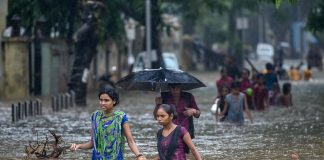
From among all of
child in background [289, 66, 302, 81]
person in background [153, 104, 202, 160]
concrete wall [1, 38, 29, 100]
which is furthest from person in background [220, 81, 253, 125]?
child in background [289, 66, 302, 81]

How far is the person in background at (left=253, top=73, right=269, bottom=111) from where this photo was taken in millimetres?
26766

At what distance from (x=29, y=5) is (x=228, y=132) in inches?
477

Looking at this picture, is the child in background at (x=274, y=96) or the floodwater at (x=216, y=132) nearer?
the floodwater at (x=216, y=132)

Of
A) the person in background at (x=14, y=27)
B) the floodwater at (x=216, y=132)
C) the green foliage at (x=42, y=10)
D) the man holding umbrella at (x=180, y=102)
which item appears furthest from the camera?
the person in background at (x=14, y=27)

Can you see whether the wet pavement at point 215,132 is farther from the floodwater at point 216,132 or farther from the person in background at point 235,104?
the person in background at point 235,104

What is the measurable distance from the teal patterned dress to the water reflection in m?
5.36

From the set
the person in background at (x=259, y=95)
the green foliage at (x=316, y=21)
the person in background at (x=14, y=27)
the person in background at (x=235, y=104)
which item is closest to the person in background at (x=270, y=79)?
the green foliage at (x=316, y=21)

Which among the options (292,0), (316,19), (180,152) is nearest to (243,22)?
(316,19)

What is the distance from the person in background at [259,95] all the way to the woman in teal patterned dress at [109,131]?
16.3 meters

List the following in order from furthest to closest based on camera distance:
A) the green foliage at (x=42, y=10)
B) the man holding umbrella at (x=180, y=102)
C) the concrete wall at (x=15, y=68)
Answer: the concrete wall at (x=15, y=68) → the green foliage at (x=42, y=10) → the man holding umbrella at (x=180, y=102)

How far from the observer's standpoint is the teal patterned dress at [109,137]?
34.7ft

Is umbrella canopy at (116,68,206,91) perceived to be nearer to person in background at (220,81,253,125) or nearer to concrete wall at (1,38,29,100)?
person in background at (220,81,253,125)

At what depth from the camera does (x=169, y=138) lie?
34.6ft

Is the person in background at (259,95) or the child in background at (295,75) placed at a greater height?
the person in background at (259,95)
